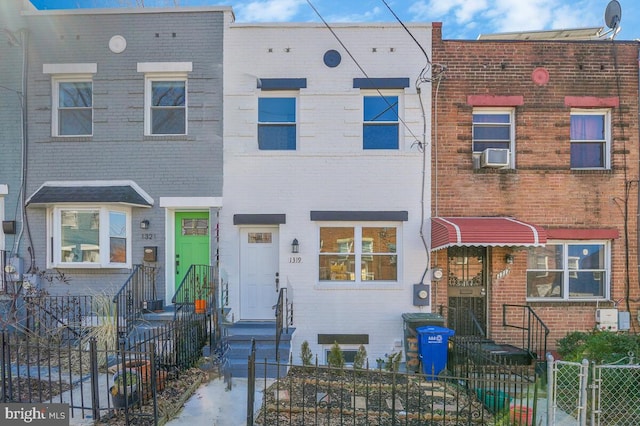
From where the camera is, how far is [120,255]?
9086 millimetres

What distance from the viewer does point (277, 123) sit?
9242mm

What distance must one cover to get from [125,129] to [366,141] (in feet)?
18.1

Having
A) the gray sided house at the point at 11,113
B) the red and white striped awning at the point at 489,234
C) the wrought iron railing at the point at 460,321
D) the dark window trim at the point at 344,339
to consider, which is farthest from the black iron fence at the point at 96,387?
the wrought iron railing at the point at 460,321

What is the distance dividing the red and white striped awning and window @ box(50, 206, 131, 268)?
693 centimetres

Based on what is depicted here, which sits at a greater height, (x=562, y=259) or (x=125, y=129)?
(x=125, y=129)

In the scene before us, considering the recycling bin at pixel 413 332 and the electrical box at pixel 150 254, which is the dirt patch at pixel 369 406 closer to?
the recycling bin at pixel 413 332

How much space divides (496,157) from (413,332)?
13.5 feet

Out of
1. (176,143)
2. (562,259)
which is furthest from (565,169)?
(176,143)

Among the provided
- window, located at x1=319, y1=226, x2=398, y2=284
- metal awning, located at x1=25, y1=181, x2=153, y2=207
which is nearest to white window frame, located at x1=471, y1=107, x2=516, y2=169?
window, located at x1=319, y1=226, x2=398, y2=284

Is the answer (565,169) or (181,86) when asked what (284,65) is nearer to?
(181,86)

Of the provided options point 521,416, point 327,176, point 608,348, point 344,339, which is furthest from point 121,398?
point 608,348

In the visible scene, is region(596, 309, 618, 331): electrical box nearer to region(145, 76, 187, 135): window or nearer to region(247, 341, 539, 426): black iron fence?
region(247, 341, 539, 426): black iron fence

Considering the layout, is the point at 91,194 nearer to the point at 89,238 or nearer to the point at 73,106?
the point at 89,238

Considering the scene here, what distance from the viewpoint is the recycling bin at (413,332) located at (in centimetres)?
797
